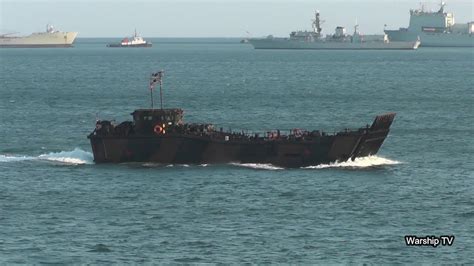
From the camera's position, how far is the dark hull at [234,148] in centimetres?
8469

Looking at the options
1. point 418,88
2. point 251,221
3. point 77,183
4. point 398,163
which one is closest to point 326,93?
point 418,88

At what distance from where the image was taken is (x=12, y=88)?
188500 mm

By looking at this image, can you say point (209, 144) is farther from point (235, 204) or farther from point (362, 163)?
point (235, 204)

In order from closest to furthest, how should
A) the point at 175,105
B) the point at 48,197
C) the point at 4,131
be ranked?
the point at 48,197 < the point at 4,131 < the point at 175,105

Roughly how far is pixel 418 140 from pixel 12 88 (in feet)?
318

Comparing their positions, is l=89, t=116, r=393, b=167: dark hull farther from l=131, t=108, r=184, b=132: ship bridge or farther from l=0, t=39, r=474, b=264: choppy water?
l=131, t=108, r=184, b=132: ship bridge

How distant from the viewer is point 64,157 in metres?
90.7

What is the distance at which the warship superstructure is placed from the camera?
278 feet

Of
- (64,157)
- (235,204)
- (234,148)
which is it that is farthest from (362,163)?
(64,157)

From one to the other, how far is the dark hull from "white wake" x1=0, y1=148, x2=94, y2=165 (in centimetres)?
362

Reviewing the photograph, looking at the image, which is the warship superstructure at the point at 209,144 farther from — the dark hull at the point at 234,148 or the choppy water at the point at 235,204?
the choppy water at the point at 235,204

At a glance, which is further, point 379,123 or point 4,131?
point 4,131

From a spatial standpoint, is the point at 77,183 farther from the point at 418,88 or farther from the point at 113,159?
the point at 418,88

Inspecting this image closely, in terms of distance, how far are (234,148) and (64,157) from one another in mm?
13947
